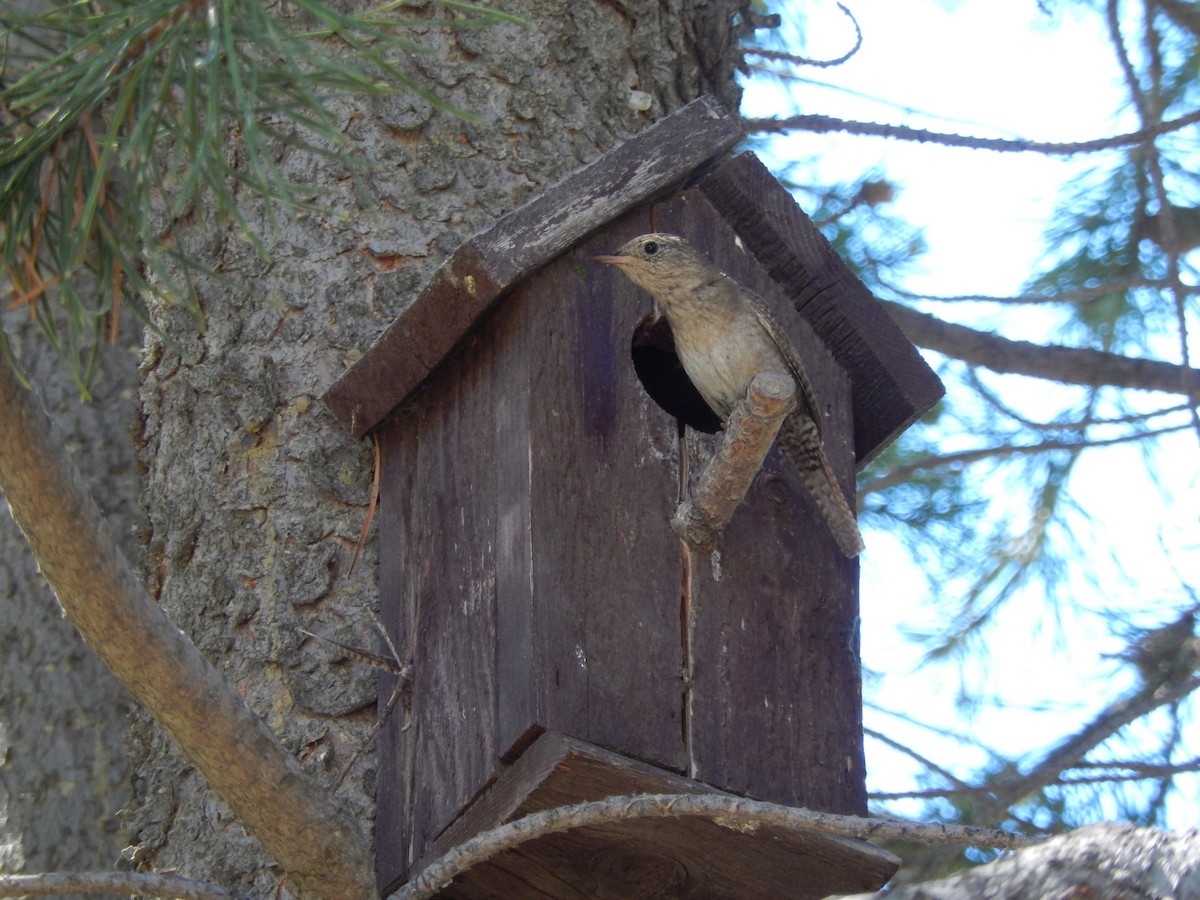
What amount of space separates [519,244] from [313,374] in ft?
2.07

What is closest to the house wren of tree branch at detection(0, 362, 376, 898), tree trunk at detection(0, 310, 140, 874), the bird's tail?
the bird's tail

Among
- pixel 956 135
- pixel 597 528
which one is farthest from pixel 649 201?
pixel 956 135

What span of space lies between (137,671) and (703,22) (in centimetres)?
208

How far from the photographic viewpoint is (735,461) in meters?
2.52

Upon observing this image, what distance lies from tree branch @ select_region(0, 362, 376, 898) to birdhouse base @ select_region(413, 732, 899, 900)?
0.21 metres

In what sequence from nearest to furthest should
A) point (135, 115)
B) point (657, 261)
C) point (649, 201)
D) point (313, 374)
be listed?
point (135, 115)
point (657, 261)
point (649, 201)
point (313, 374)

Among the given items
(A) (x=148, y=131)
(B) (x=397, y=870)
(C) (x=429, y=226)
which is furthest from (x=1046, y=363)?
(A) (x=148, y=131)

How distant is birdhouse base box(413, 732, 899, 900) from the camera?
7.74 feet

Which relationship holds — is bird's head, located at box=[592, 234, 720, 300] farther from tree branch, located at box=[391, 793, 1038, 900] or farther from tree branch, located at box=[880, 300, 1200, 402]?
tree branch, located at box=[880, 300, 1200, 402]

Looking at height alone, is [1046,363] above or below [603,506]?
above

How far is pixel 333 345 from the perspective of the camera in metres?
3.17

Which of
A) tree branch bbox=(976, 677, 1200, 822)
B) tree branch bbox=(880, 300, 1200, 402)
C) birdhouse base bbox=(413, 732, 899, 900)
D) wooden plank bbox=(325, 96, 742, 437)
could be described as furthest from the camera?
tree branch bbox=(880, 300, 1200, 402)

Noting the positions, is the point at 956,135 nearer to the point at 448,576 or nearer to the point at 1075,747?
the point at 1075,747

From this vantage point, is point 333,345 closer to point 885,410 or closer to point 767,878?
point 885,410
